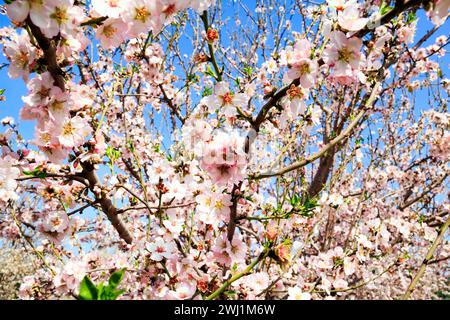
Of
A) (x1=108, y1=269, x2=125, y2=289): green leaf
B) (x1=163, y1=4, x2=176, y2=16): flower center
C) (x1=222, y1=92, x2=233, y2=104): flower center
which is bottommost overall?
(x1=108, y1=269, x2=125, y2=289): green leaf

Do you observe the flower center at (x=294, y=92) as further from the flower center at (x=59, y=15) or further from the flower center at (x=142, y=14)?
the flower center at (x=59, y=15)

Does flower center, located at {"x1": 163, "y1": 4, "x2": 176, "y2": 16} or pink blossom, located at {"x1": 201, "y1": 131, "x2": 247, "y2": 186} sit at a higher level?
flower center, located at {"x1": 163, "y1": 4, "x2": 176, "y2": 16}

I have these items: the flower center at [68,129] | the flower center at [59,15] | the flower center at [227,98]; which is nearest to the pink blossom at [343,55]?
the flower center at [227,98]

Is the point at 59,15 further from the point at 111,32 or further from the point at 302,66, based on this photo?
the point at 302,66

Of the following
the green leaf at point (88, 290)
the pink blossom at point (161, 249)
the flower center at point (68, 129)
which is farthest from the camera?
the pink blossom at point (161, 249)

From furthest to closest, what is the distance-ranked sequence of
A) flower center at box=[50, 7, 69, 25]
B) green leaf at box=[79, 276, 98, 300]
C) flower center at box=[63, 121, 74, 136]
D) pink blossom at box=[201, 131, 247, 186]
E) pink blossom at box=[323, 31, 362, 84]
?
flower center at box=[63, 121, 74, 136], pink blossom at box=[201, 131, 247, 186], pink blossom at box=[323, 31, 362, 84], flower center at box=[50, 7, 69, 25], green leaf at box=[79, 276, 98, 300]

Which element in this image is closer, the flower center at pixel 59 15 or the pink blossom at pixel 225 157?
the flower center at pixel 59 15

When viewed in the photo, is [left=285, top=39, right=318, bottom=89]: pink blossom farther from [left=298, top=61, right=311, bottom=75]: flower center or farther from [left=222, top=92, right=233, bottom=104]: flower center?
[left=222, top=92, right=233, bottom=104]: flower center

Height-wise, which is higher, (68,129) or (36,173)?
(68,129)

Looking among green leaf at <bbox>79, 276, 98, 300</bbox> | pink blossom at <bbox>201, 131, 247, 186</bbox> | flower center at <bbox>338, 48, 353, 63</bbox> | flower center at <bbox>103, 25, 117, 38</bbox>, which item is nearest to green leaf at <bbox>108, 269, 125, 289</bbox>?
green leaf at <bbox>79, 276, 98, 300</bbox>

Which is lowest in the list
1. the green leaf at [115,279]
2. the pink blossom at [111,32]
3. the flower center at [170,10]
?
the green leaf at [115,279]

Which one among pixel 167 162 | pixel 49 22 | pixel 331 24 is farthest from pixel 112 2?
pixel 167 162

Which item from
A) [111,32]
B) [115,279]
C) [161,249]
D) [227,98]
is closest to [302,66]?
[227,98]
